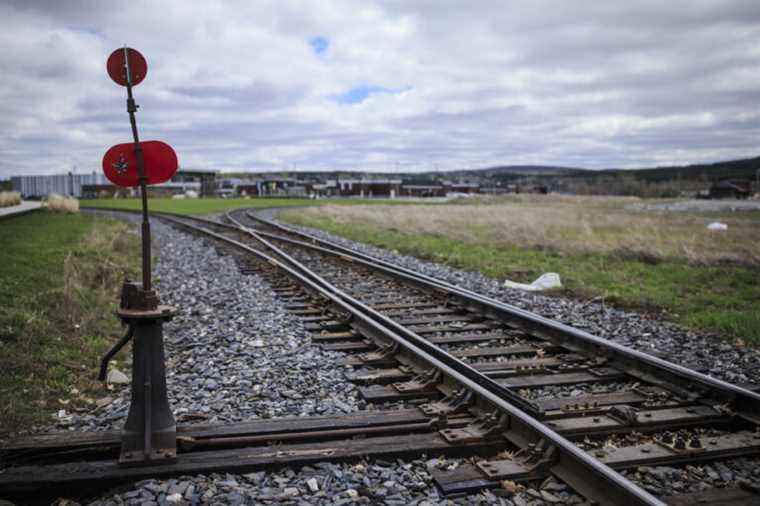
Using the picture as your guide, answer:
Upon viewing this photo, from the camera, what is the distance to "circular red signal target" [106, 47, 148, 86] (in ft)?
12.9

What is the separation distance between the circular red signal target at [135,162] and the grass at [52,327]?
6.81 ft

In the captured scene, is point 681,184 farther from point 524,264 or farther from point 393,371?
point 393,371

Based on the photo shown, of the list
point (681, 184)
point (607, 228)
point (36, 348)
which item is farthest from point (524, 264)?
point (681, 184)

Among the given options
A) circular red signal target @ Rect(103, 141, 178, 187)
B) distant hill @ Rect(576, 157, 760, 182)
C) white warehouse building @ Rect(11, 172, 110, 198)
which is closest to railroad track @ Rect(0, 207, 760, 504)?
circular red signal target @ Rect(103, 141, 178, 187)

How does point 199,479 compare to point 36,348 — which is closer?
point 199,479

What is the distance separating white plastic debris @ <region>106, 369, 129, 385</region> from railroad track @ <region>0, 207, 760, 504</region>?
173cm

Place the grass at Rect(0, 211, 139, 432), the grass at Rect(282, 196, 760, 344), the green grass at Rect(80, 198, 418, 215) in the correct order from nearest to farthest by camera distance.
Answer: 1. the grass at Rect(0, 211, 139, 432)
2. the grass at Rect(282, 196, 760, 344)
3. the green grass at Rect(80, 198, 418, 215)

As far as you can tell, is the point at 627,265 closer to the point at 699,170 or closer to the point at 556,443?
the point at 556,443

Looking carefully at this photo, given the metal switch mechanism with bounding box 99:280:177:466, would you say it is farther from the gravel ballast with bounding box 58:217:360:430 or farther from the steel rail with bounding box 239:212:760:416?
the steel rail with bounding box 239:212:760:416

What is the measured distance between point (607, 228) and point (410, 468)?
22991 mm

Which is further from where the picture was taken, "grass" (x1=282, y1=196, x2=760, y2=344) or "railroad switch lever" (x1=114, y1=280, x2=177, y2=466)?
"grass" (x1=282, y1=196, x2=760, y2=344)

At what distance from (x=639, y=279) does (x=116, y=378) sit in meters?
9.40

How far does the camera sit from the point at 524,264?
13.3 meters

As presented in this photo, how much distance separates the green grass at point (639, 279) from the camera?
26.3 ft
